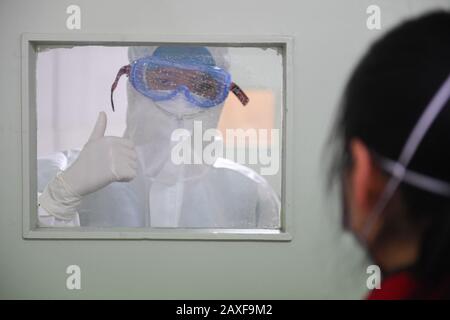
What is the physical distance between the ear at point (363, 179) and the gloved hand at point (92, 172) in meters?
0.99

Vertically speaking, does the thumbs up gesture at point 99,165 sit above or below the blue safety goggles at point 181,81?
below

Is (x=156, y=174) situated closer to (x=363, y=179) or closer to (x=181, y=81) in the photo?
(x=181, y=81)

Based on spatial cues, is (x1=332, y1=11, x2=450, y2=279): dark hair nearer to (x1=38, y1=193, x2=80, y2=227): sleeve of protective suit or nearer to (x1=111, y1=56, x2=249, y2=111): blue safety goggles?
(x1=111, y1=56, x2=249, y2=111): blue safety goggles

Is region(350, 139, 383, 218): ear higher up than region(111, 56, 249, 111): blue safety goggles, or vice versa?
region(111, 56, 249, 111): blue safety goggles

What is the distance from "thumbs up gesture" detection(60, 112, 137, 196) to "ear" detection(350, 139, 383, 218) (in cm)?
100

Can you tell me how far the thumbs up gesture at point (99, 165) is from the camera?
2.36m

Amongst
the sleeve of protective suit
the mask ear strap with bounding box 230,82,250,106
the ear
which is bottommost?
the sleeve of protective suit

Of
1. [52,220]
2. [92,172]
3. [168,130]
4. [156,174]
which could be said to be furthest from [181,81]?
[52,220]

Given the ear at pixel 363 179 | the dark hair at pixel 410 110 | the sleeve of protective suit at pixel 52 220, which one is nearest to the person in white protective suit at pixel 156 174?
the sleeve of protective suit at pixel 52 220

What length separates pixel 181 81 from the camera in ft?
7.81

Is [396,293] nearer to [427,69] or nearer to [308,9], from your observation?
[427,69]

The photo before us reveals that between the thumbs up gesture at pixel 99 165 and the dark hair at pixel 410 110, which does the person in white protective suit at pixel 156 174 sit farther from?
the dark hair at pixel 410 110

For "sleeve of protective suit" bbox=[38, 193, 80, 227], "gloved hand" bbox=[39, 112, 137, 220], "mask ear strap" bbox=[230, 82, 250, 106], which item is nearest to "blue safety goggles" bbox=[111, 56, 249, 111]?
"mask ear strap" bbox=[230, 82, 250, 106]

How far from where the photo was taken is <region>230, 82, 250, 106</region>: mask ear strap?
2367 millimetres
